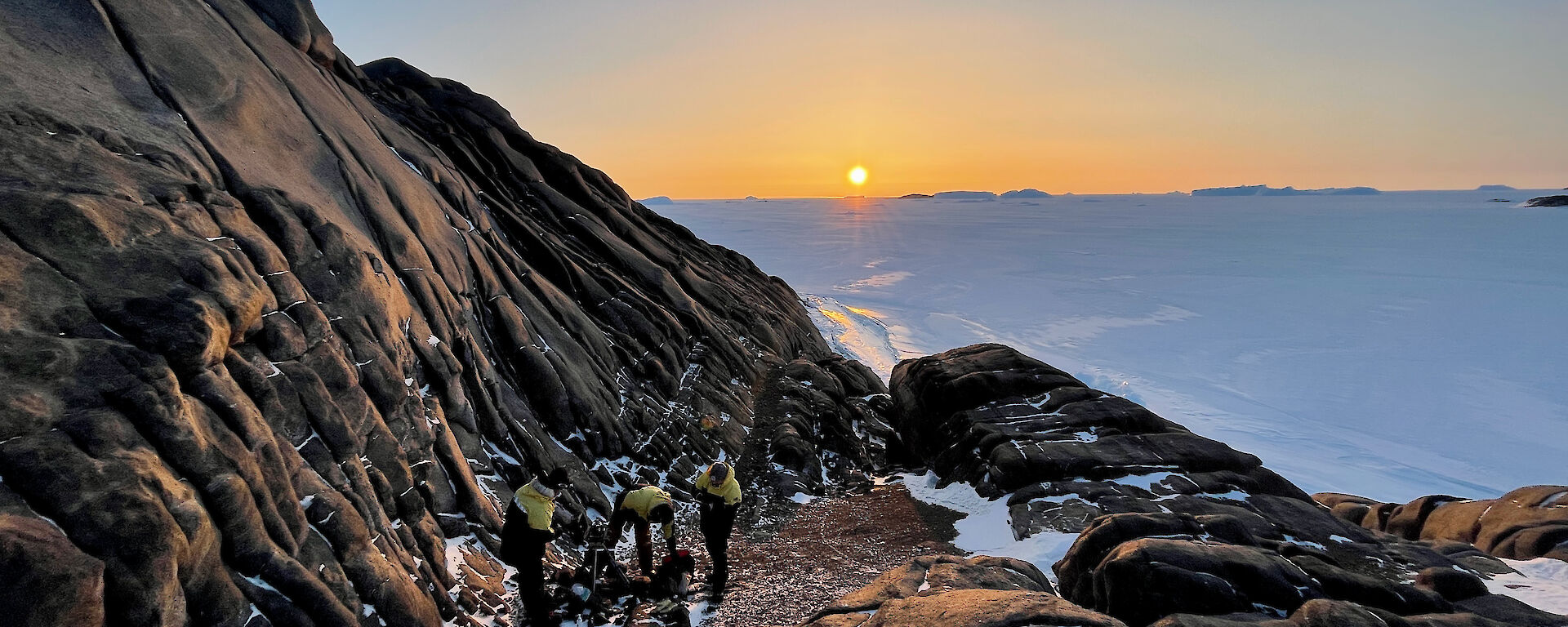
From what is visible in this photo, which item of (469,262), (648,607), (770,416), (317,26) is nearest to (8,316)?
(648,607)

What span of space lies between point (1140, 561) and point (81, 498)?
1125cm

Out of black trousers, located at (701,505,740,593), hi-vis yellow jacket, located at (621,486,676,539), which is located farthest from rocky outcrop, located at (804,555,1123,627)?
hi-vis yellow jacket, located at (621,486,676,539)

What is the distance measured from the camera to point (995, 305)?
9362 cm

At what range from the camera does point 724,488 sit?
450 inches

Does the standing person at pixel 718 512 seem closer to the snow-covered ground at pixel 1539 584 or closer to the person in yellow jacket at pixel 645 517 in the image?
the person in yellow jacket at pixel 645 517

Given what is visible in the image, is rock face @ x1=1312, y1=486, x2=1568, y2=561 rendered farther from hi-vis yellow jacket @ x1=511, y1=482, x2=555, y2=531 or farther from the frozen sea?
the frozen sea

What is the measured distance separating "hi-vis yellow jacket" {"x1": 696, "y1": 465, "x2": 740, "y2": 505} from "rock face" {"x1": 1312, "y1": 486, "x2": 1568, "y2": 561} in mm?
14655

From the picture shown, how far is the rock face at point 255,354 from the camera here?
253 inches

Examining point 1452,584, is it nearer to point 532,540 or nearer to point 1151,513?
point 1151,513

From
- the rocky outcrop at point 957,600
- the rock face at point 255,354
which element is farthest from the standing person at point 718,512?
the rock face at point 255,354

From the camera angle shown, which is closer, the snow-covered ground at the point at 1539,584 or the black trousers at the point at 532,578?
the black trousers at the point at 532,578

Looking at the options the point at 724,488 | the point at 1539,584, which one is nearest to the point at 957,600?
the point at 724,488

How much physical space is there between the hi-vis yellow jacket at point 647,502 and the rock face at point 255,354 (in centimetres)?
224

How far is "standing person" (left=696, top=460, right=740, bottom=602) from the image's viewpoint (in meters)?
11.2
